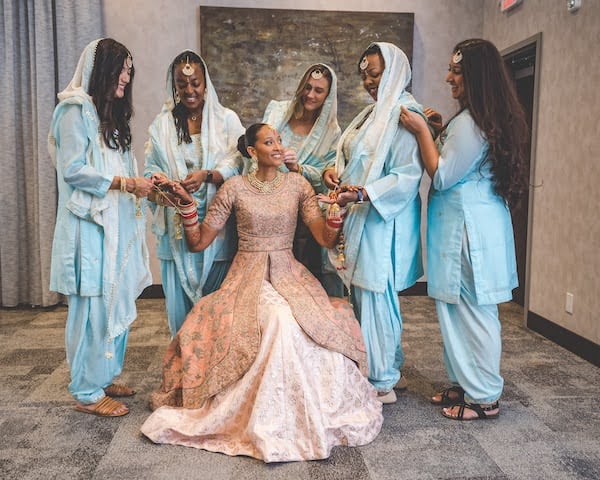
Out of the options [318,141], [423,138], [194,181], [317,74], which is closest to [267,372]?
[194,181]

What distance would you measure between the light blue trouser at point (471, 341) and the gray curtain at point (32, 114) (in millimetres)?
3354

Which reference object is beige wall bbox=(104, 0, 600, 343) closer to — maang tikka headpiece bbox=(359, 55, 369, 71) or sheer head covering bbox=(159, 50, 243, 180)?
maang tikka headpiece bbox=(359, 55, 369, 71)

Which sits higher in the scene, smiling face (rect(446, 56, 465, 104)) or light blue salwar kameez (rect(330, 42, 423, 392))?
smiling face (rect(446, 56, 465, 104))

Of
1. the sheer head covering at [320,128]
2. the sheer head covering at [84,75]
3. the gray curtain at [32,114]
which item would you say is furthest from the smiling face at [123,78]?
the gray curtain at [32,114]

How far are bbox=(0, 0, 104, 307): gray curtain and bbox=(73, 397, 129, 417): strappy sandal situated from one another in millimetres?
2295

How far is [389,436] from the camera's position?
8.50 feet

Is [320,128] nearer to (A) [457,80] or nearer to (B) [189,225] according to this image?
(A) [457,80]

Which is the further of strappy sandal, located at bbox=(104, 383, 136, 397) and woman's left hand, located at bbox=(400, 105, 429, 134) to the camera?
strappy sandal, located at bbox=(104, 383, 136, 397)

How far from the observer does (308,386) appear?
7.96ft

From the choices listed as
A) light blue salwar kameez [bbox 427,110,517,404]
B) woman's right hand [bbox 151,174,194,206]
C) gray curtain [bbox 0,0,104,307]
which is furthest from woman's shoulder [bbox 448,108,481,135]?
gray curtain [bbox 0,0,104,307]

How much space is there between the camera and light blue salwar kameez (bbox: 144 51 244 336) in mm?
3064

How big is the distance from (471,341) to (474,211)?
594 mm

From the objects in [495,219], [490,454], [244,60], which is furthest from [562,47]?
[490,454]

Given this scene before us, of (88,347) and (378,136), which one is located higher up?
(378,136)
